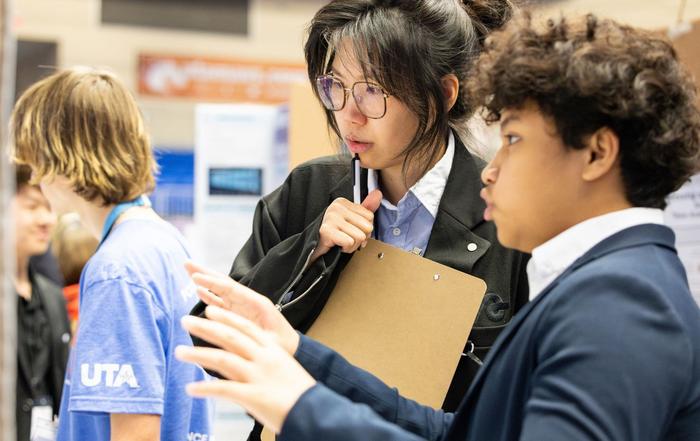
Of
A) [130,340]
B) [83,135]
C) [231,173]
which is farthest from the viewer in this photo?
[231,173]

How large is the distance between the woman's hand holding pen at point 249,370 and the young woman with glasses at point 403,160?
52 cm

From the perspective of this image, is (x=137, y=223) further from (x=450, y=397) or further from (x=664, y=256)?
(x=664, y=256)

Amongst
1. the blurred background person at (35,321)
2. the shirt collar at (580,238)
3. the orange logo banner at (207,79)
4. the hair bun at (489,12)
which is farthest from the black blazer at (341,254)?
the orange logo banner at (207,79)

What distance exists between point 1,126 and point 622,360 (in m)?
0.66

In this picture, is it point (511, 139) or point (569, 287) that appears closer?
point (569, 287)

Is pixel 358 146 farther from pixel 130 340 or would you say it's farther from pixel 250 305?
pixel 130 340

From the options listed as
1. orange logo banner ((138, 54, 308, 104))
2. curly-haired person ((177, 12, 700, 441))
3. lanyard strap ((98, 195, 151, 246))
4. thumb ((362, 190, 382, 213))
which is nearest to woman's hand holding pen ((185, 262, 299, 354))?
curly-haired person ((177, 12, 700, 441))

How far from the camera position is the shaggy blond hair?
2.11 meters

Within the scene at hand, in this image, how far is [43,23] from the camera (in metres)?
8.42

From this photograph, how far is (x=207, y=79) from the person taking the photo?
29.1 feet

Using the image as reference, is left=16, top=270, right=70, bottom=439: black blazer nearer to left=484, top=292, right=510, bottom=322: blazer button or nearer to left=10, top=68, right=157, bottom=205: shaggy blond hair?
left=10, top=68, right=157, bottom=205: shaggy blond hair

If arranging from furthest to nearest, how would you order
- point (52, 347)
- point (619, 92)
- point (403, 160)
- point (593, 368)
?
point (52, 347) < point (403, 160) < point (619, 92) < point (593, 368)

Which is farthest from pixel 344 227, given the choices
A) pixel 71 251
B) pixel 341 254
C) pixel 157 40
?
pixel 157 40

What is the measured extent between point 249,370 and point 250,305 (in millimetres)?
238
